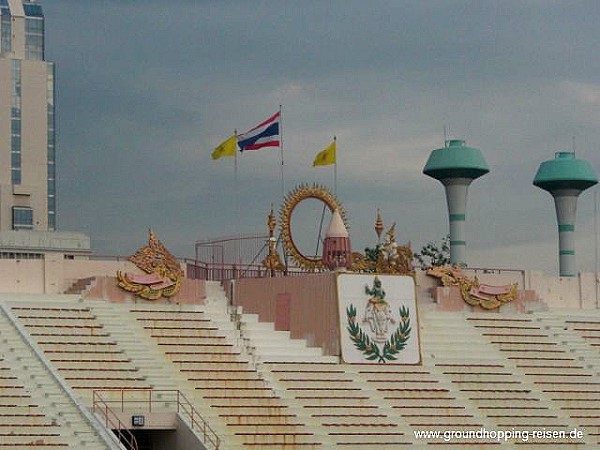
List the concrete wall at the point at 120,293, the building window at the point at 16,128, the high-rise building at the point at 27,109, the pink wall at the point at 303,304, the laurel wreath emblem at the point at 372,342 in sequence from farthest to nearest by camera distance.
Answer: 1. the building window at the point at 16,128
2. the high-rise building at the point at 27,109
3. the pink wall at the point at 303,304
4. the laurel wreath emblem at the point at 372,342
5. the concrete wall at the point at 120,293

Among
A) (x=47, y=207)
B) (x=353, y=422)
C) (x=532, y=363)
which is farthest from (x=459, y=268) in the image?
(x=47, y=207)

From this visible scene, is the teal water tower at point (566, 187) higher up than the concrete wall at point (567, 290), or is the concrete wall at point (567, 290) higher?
the teal water tower at point (566, 187)

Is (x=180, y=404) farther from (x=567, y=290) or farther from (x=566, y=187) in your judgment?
(x=566, y=187)

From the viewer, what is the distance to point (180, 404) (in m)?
→ 42.4

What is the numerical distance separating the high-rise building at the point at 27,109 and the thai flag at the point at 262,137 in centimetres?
2661

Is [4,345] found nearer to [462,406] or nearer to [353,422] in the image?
[353,422]

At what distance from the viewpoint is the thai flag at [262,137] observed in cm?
5394

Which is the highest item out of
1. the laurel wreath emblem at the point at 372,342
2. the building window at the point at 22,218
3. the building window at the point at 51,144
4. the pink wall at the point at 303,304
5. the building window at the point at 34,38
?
the building window at the point at 34,38

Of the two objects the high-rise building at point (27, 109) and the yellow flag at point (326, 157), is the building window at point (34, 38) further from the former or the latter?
the yellow flag at point (326, 157)

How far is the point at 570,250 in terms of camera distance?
66.4m

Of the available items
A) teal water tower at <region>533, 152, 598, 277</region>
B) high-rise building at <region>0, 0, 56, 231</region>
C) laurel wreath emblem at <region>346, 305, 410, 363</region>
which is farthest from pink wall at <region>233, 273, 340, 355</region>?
high-rise building at <region>0, 0, 56, 231</region>

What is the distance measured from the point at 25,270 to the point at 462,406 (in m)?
14.8

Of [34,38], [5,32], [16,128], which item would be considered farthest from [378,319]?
[34,38]

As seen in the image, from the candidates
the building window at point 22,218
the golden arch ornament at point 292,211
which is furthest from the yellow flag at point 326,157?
the building window at point 22,218
